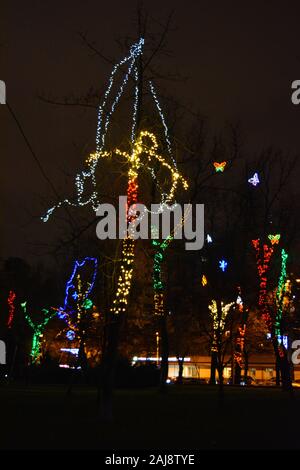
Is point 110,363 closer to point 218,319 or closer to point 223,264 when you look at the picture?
point 218,319

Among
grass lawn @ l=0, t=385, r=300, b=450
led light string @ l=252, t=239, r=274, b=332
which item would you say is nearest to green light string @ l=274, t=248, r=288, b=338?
led light string @ l=252, t=239, r=274, b=332

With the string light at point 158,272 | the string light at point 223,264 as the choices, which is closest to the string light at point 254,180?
the string light at point 158,272

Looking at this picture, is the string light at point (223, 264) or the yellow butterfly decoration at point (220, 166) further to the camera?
the yellow butterfly decoration at point (220, 166)

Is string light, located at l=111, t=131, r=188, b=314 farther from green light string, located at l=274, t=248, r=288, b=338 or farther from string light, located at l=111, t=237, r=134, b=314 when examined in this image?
green light string, located at l=274, t=248, r=288, b=338

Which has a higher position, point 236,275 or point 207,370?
point 207,370

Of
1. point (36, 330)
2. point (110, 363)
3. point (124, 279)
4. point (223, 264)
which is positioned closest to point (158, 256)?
point (223, 264)

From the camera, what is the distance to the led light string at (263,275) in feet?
129

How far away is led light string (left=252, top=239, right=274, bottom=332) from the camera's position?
39.2m

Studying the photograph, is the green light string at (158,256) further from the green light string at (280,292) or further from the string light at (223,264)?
the green light string at (280,292)

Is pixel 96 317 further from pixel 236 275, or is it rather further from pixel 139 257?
pixel 236 275

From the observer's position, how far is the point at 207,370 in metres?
103
